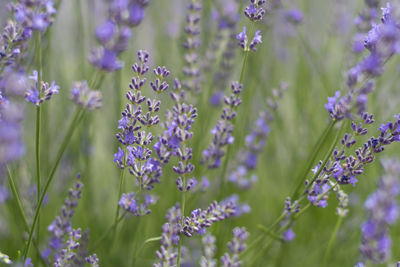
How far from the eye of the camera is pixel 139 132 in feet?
4.17

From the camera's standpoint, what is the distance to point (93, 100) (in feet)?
3.34

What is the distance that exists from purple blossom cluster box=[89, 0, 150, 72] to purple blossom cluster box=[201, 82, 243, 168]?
531 mm

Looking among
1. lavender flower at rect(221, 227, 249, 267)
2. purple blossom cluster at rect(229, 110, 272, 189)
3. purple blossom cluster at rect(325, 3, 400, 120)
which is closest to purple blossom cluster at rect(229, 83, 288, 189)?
purple blossom cluster at rect(229, 110, 272, 189)

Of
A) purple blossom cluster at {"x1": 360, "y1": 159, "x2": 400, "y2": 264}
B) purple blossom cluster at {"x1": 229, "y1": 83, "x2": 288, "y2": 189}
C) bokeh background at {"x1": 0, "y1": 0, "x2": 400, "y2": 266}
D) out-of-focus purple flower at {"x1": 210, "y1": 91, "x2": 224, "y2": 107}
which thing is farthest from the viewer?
out-of-focus purple flower at {"x1": 210, "y1": 91, "x2": 224, "y2": 107}

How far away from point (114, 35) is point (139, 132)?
40 cm

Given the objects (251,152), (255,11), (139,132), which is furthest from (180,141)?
(251,152)

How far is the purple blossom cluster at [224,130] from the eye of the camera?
1432 millimetres

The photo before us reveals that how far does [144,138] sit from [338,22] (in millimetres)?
2013

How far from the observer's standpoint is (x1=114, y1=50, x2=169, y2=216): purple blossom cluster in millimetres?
1218

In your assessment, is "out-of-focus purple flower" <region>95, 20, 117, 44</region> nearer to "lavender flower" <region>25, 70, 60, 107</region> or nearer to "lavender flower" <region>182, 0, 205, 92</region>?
"lavender flower" <region>25, 70, 60, 107</region>

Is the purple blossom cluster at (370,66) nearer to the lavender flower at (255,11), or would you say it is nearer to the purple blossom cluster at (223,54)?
the lavender flower at (255,11)

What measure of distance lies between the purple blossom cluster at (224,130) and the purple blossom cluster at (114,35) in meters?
0.53

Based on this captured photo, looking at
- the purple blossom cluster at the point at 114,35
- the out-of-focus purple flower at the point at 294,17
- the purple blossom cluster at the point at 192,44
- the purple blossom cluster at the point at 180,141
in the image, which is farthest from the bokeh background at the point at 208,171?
the purple blossom cluster at the point at 114,35

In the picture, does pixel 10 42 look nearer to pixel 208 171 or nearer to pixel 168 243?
pixel 168 243
